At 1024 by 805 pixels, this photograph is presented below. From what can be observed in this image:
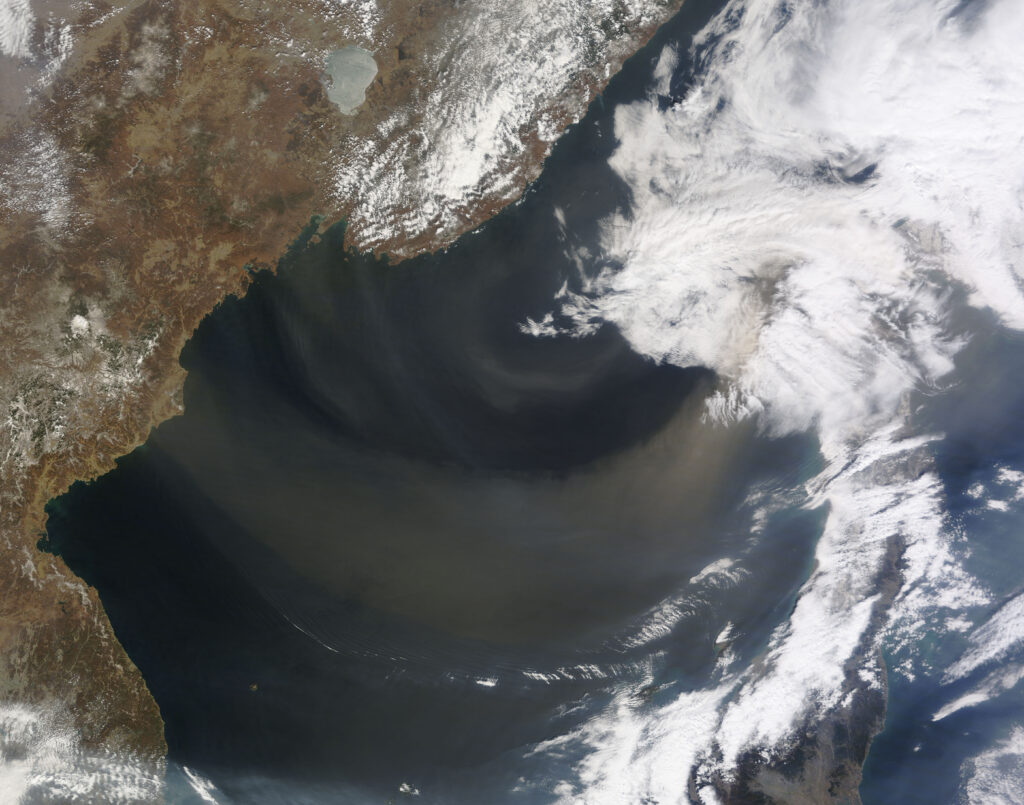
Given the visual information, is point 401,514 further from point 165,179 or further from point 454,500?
point 165,179

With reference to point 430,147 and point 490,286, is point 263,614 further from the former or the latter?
point 430,147

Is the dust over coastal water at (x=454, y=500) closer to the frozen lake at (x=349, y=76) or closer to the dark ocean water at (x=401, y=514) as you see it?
the dark ocean water at (x=401, y=514)

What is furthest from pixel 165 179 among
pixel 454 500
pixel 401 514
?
pixel 454 500

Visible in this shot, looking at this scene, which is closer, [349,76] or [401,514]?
[401,514]

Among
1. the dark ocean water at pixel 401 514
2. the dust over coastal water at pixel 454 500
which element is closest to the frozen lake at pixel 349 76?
the dust over coastal water at pixel 454 500

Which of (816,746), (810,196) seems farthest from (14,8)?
(816,746)
